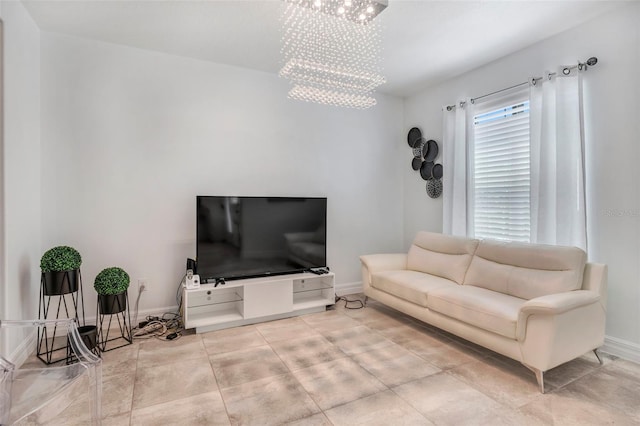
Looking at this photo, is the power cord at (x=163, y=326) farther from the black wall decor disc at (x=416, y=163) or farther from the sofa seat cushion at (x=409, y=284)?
the black wall decor disc at (x=416, y=163)

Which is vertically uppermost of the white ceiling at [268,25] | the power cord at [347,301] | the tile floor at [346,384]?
the white ceiling at [268,25]

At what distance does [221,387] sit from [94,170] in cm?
231

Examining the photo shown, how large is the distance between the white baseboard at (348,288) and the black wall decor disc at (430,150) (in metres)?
1.89

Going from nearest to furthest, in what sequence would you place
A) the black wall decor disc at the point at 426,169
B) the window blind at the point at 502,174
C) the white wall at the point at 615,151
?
the white wall at the point at 615,151 < the window blind at the point at 502,174 < the black wall decor disc at the point at 426,169

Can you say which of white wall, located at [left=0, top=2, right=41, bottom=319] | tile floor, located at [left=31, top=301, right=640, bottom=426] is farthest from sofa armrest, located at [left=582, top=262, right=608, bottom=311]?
white wall, located at [left=0, top=2, right=41, bottom=319]

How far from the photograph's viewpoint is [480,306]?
8.04ft

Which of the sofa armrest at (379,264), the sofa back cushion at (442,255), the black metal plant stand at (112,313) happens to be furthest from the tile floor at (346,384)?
the sofa armrest at (379,264)

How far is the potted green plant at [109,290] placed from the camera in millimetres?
2635

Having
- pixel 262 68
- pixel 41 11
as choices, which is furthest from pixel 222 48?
pixel 41 11

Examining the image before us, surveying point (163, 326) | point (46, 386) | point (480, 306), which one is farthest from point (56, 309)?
point (480, 306)

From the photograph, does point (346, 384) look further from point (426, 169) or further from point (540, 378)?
point (426, 169)

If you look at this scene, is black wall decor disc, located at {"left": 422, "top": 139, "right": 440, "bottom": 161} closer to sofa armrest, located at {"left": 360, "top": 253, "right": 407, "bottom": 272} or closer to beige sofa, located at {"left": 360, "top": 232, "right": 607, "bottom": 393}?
beige sofa, located at {"left": 360, "top": 232, "right": 607, "bottom": 393}

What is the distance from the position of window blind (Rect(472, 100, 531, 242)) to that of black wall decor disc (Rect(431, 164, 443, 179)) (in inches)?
19.3

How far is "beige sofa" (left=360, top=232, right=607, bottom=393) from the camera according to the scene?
6.88 feet
